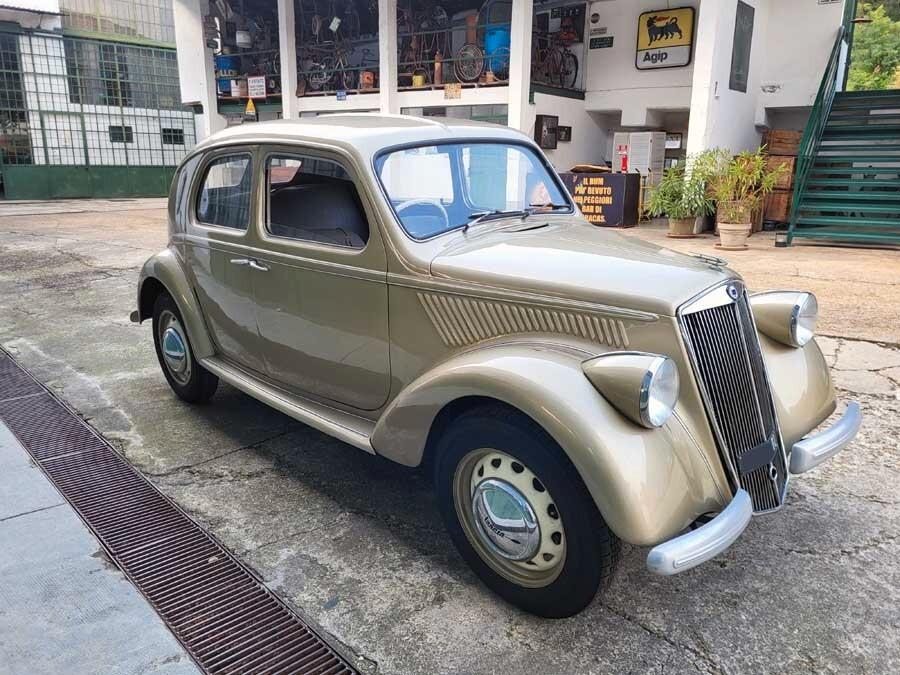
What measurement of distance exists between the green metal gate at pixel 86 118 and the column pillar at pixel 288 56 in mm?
7030

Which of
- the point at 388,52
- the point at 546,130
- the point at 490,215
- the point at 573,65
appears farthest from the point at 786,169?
the point at 490,215

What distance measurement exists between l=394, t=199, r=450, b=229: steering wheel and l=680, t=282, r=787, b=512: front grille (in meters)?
1.18

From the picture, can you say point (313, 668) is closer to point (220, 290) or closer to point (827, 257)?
point (220, 290)

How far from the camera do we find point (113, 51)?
22219mm

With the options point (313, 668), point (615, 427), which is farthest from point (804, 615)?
point (313, 668)

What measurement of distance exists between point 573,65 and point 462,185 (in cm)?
1403

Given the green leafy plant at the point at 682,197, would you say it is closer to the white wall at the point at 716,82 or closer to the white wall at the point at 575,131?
the white wall at the point at 716,82

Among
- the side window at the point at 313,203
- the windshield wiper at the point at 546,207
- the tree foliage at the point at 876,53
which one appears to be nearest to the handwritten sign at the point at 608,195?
the windshield wiper at the point at 546,207

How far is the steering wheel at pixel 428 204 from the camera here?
298cm

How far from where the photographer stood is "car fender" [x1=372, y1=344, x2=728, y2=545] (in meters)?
2.07

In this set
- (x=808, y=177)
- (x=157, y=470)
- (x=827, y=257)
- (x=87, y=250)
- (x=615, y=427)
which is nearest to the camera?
(x=615, y=427)

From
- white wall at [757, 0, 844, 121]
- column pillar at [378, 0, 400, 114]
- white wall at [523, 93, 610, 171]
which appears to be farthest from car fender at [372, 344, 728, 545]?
column pillar at [378, 0, 400, 114]

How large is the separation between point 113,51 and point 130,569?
23.9 m

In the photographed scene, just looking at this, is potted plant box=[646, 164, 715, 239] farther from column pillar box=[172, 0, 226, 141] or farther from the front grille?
column pillar box=[172, 0, 226, 141]
